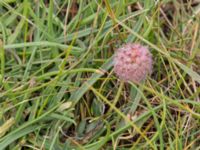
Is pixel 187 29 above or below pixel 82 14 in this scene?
below

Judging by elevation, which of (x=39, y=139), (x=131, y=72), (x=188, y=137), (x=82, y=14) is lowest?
(x=188, y=137)

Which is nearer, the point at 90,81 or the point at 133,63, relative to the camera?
the point at 133,63

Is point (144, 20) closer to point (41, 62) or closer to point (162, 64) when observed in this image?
point (162, 64)

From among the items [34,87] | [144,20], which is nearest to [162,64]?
[144,20]
